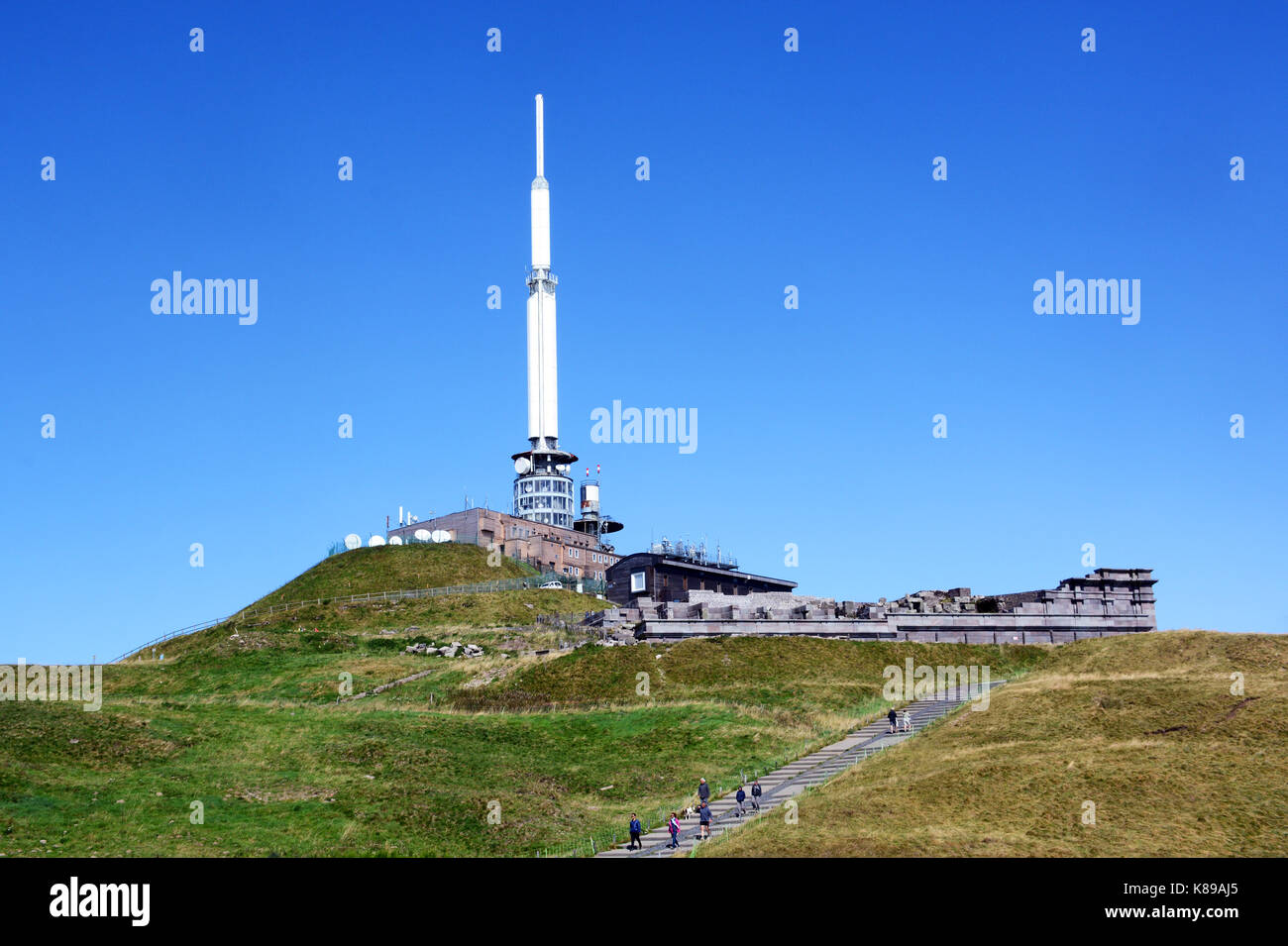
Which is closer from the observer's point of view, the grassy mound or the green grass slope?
the green grass slope

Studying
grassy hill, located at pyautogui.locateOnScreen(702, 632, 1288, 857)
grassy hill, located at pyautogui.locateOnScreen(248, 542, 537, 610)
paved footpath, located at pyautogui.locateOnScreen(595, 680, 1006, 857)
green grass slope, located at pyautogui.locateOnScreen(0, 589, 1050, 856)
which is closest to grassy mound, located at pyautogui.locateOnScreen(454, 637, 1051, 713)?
green grass slope, located at pyautogui.locateOnScreen(0, 589, 1050, 856)

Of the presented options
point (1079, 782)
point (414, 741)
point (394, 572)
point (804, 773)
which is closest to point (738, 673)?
point (804, 773)

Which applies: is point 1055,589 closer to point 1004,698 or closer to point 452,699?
point 1004,698

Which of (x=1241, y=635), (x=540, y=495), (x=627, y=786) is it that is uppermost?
(x=540, y=495)

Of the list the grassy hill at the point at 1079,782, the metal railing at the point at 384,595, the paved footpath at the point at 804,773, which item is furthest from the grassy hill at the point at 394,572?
the grassy hill at the point at 1079,782

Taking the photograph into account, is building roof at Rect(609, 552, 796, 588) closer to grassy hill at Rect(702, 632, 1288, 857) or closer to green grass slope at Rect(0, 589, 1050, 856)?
green grass slope at Rect(0, 589, 1050, 856)

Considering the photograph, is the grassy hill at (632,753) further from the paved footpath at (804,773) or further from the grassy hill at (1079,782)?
the paved footpath at (804,773)
